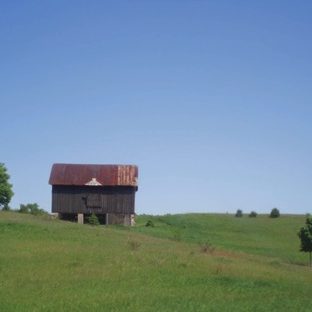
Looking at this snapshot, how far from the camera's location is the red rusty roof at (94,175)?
2741 inches

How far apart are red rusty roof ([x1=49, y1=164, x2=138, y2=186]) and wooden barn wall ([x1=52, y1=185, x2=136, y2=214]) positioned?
67 centimetres

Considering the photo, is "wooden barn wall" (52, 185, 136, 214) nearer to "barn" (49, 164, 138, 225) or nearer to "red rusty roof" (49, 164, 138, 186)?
"barn" (49, 164, 138, 225)

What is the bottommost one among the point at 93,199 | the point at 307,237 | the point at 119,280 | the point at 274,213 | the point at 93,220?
the point at 119,280

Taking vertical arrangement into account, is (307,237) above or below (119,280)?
above

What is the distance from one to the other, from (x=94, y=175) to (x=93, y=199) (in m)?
2.79

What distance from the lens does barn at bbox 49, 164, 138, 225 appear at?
228 feet

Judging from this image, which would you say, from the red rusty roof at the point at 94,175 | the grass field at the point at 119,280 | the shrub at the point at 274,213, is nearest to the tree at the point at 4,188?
the red rusty roof at the point at 94,175

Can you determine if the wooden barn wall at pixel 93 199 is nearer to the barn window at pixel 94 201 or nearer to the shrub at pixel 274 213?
the barn window at pixel 94 201

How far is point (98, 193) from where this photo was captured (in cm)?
6988

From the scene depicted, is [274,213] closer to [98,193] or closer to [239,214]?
[239,214]

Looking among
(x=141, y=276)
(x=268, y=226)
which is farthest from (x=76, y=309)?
(x=268, y=226)

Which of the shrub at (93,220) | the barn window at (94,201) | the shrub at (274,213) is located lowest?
the shrub at (93,220)

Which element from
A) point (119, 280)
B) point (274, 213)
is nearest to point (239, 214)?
point (274, 213)

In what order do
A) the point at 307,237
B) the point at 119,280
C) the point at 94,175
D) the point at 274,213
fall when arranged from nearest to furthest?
the point at 119,280, the point at 307,237, the point at 94,175, the point at 274,213
